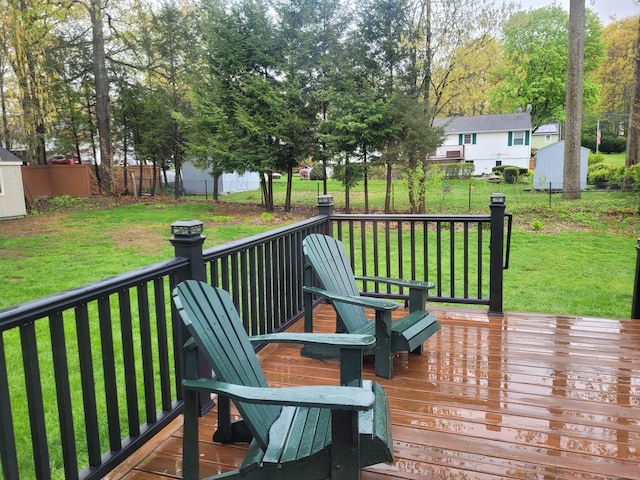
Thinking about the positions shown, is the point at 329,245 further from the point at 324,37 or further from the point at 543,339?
the point at 324,37

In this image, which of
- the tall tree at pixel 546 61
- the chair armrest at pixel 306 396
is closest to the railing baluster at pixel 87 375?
the chair armrest at pixel 306 396

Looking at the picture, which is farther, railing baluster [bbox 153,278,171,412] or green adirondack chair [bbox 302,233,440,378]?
green adirondack chair [bbox 302,233,440,378]

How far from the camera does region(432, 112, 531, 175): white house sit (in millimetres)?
27484

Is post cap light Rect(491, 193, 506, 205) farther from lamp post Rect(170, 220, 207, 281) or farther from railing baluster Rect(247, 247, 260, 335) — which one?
lamp post Rect(170, 220, 207, 281)

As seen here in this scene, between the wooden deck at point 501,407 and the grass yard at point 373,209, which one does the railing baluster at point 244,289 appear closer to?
the wooden deck at point 501,407

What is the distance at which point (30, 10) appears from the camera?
11734 mm

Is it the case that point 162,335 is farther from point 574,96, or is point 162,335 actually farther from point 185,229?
point 574,96

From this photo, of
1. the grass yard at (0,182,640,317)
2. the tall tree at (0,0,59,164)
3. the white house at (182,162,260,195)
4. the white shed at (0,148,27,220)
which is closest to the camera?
the grass yard at (0,182,640,317)

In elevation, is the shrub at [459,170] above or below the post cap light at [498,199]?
above

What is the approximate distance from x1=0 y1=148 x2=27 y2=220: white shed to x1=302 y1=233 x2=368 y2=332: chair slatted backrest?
12579 mm

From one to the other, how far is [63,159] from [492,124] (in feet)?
76.9

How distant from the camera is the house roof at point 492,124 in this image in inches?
1077

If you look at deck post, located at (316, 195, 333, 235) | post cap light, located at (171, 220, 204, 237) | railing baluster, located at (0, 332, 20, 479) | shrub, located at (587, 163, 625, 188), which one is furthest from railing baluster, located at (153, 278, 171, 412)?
shrub, located at (587, 163, 625, 188)

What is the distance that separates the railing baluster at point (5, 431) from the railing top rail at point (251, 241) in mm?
1142
